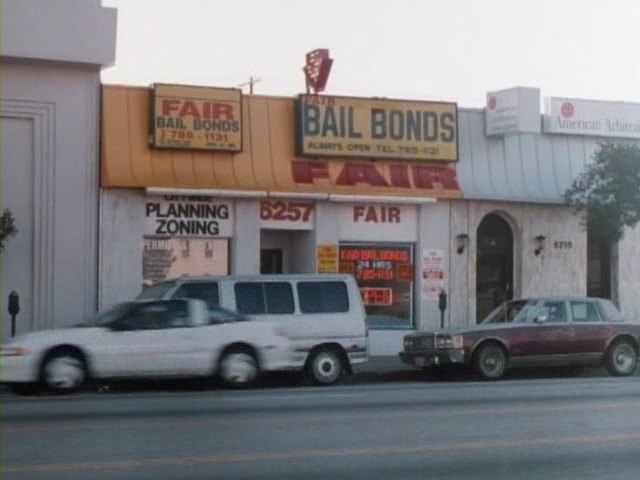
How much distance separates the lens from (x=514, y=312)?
88.4 ft

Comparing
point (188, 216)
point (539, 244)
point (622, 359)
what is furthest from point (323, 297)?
point (539, 244)

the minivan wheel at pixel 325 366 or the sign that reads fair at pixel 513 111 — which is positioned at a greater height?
the sign that reads fair at pixel 513 111

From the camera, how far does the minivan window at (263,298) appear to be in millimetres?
24594

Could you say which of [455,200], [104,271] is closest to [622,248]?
[455,200]

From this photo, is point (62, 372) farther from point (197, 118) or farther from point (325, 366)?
point (197, 118)

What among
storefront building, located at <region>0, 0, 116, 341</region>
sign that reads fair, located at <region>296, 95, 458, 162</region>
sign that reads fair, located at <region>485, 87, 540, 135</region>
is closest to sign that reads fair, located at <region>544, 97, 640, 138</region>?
sign that reads fair, located at <region>485, 87, 540, 135</region>

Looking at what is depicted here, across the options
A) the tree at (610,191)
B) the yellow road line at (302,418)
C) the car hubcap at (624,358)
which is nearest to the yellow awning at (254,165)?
the tree at (610,191)

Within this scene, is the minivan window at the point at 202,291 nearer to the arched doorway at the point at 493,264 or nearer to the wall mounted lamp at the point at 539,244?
the arched doorway at the point at 493,264

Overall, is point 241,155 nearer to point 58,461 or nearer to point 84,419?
point 84,419

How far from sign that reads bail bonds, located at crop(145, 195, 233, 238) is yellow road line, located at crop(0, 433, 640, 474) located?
15463mm

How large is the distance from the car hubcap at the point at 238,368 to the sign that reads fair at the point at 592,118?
40.1 feet

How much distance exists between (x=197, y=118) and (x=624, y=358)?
959 centimetres

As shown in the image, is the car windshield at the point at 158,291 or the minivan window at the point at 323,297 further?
the minivan window at the point at 323,297

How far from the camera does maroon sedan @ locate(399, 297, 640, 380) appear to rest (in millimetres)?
25984
